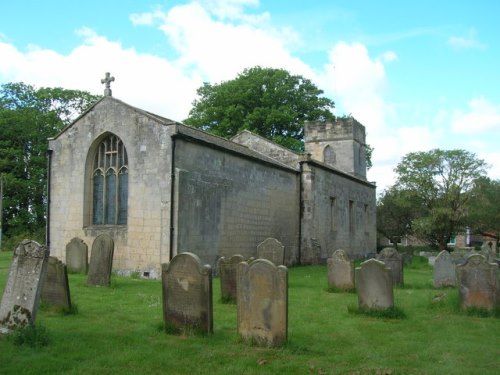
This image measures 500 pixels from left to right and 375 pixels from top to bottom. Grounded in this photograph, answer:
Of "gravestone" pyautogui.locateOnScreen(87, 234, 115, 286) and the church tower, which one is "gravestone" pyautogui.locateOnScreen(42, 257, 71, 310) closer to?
"gravestone" pyautogui.locateOnScreen(87, 234, 115, 286)

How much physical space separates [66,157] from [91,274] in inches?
291

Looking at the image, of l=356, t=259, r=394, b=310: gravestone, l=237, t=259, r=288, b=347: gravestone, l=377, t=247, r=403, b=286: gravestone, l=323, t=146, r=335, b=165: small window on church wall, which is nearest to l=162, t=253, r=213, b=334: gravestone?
l=237, t=259, r=288, b=347: gravestone

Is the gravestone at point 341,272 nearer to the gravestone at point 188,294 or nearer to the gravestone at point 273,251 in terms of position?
the gravestone at point 273,251

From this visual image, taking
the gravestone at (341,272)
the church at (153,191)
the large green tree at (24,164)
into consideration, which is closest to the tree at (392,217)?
the church at (153,191)

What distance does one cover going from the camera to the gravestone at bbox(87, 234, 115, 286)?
13047 mm

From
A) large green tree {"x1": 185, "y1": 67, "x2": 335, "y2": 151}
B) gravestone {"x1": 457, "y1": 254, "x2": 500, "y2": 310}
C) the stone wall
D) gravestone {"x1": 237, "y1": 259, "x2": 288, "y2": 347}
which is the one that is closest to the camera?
gravestone {"x1": 237, "y1": 259, "x2": 288, "y2": 347}

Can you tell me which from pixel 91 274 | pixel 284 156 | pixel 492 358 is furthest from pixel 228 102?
pixel 492 358

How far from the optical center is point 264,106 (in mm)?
40406

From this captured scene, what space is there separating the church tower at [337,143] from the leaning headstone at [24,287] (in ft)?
→ 94.9

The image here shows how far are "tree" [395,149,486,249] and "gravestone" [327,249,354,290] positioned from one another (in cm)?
2545

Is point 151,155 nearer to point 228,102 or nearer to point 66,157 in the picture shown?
point 66,157

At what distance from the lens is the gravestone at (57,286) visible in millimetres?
9250

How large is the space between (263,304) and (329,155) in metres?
28.9

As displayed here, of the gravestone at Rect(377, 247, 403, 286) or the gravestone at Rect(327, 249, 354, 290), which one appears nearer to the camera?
the gravestone at Rect(327, 249, 354, 290)
